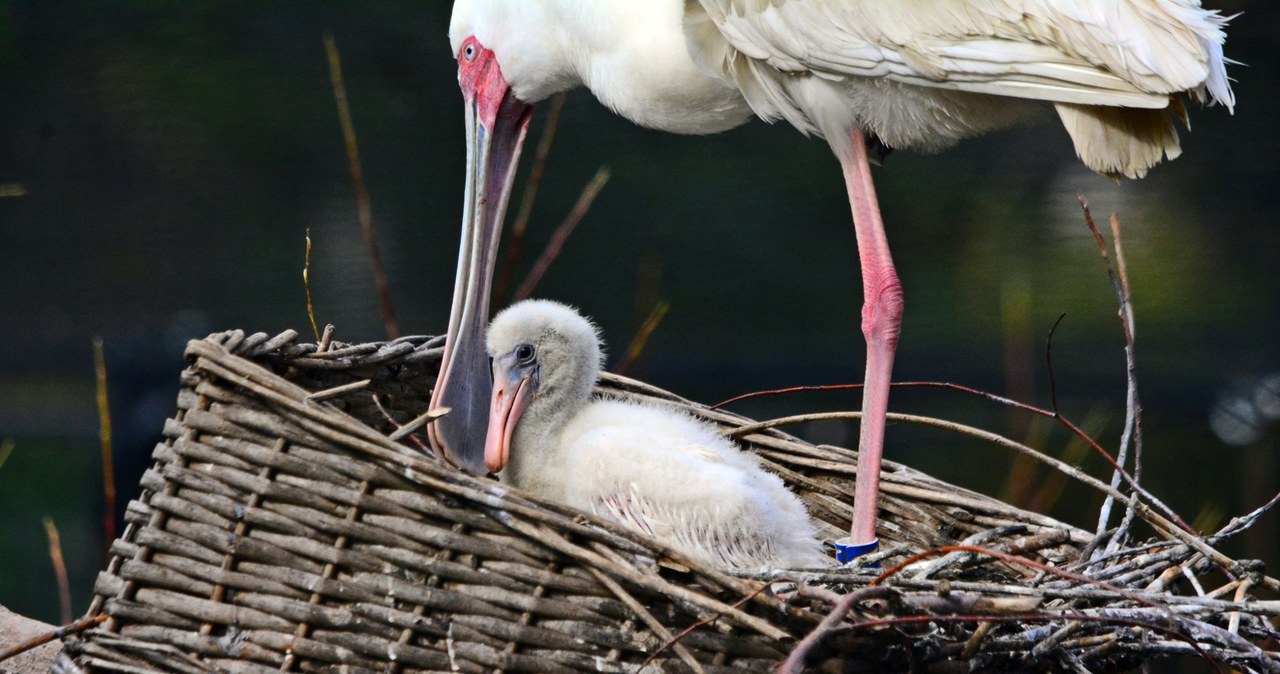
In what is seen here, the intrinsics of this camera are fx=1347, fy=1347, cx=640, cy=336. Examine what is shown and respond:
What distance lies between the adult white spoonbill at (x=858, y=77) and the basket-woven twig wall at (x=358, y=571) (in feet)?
1.55

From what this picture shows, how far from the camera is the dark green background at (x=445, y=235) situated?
288cm

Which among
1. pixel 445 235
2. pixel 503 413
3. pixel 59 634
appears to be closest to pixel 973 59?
pixel 503 413

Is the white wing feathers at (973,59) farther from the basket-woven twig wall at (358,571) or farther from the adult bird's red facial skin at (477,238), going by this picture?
the basket-woven twig wall at (358,571)

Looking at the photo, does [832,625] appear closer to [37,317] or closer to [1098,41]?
[1098,41]

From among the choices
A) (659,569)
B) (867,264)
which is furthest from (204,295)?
(659,569)

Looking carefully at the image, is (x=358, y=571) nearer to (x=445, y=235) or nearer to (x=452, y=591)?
(x=452, y=591)

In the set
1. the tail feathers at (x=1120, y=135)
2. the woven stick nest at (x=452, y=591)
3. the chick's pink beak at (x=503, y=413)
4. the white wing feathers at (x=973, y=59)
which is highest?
the white wing feathers at (x=973, y=59)

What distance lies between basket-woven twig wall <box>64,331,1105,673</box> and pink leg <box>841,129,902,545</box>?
18.0 inches

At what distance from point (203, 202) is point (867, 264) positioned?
1.76 metres

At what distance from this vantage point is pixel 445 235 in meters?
2.91

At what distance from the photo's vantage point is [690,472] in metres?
1.52

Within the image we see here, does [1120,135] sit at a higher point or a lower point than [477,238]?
lower

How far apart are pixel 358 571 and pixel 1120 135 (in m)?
0.93

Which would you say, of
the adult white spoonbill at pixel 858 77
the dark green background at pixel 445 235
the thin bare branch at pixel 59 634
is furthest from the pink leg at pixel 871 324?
the dark green background at pixel 445 235
